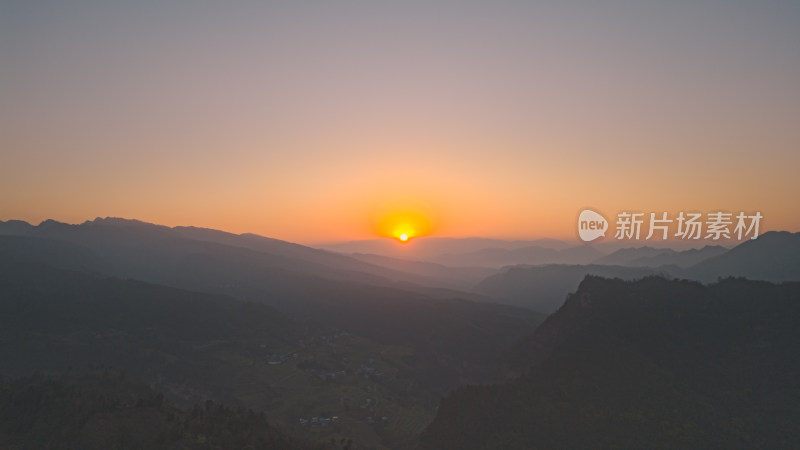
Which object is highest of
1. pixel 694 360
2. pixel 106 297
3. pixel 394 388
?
pixel 694 360

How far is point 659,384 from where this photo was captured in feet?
224

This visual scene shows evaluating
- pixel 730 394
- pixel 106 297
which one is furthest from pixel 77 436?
pixel 106 297

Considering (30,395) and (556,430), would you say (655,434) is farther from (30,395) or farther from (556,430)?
(30,395)

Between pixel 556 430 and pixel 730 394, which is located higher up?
pixel 730 394

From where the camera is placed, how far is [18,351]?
370 feet

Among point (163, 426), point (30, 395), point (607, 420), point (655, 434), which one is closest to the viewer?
point (163, 426)

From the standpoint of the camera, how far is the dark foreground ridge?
59344 mm

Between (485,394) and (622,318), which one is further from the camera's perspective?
(622,318)

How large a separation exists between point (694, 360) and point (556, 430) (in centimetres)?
3323

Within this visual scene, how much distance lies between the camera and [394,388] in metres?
117

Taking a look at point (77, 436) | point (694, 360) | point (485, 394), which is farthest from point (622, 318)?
point (77, 436)

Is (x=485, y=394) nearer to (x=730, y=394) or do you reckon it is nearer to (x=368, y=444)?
(x=368, y=444)

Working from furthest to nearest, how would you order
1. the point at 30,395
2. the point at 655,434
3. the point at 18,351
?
1. the point at 18,351
2. the point at 655,434
3. the point at 30,395

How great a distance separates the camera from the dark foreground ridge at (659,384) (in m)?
59.3
